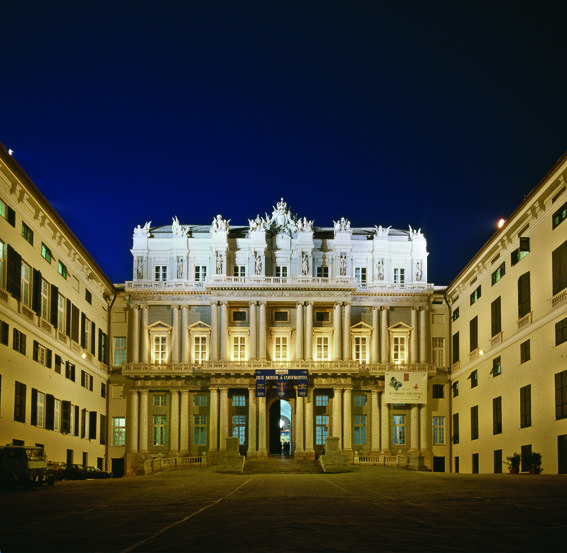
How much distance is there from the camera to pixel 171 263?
222ft

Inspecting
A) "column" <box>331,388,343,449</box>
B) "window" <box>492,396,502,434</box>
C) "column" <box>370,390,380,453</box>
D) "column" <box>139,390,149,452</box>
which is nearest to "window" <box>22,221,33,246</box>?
"column" <box>139,390,149,452</box>

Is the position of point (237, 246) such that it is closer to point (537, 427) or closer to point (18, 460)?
point (537, 427)

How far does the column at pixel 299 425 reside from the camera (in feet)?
206

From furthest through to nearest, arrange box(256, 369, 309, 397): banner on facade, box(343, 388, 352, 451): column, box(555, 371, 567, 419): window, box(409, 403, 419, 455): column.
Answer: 1. box(409, 403, 419, 455): column
2. box(343, 388, 352, 451): column
3. box(256, 369, 309, 397): banner on facade
4. box(555, 371, 567, 419): window

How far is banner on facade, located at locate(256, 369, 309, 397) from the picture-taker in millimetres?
61062

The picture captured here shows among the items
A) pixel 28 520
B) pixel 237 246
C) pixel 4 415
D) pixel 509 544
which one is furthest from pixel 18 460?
pixel 237 246

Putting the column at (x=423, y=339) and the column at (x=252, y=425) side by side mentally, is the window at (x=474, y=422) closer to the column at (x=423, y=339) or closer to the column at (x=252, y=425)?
the column at (x=423, y=339)

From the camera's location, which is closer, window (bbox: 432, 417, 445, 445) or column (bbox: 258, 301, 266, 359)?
column (bbox: 258, 301, 266, 359)

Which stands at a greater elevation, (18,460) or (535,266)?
(535,266)

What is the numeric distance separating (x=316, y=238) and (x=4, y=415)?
3681 centimetres

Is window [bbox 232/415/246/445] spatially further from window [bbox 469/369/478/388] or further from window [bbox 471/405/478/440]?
window [bbox 469/369/478/388]

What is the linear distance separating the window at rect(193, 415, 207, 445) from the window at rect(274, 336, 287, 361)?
751 cm

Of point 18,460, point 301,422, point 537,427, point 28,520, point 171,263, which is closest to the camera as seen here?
point 28,520

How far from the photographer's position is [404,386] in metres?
61.6
